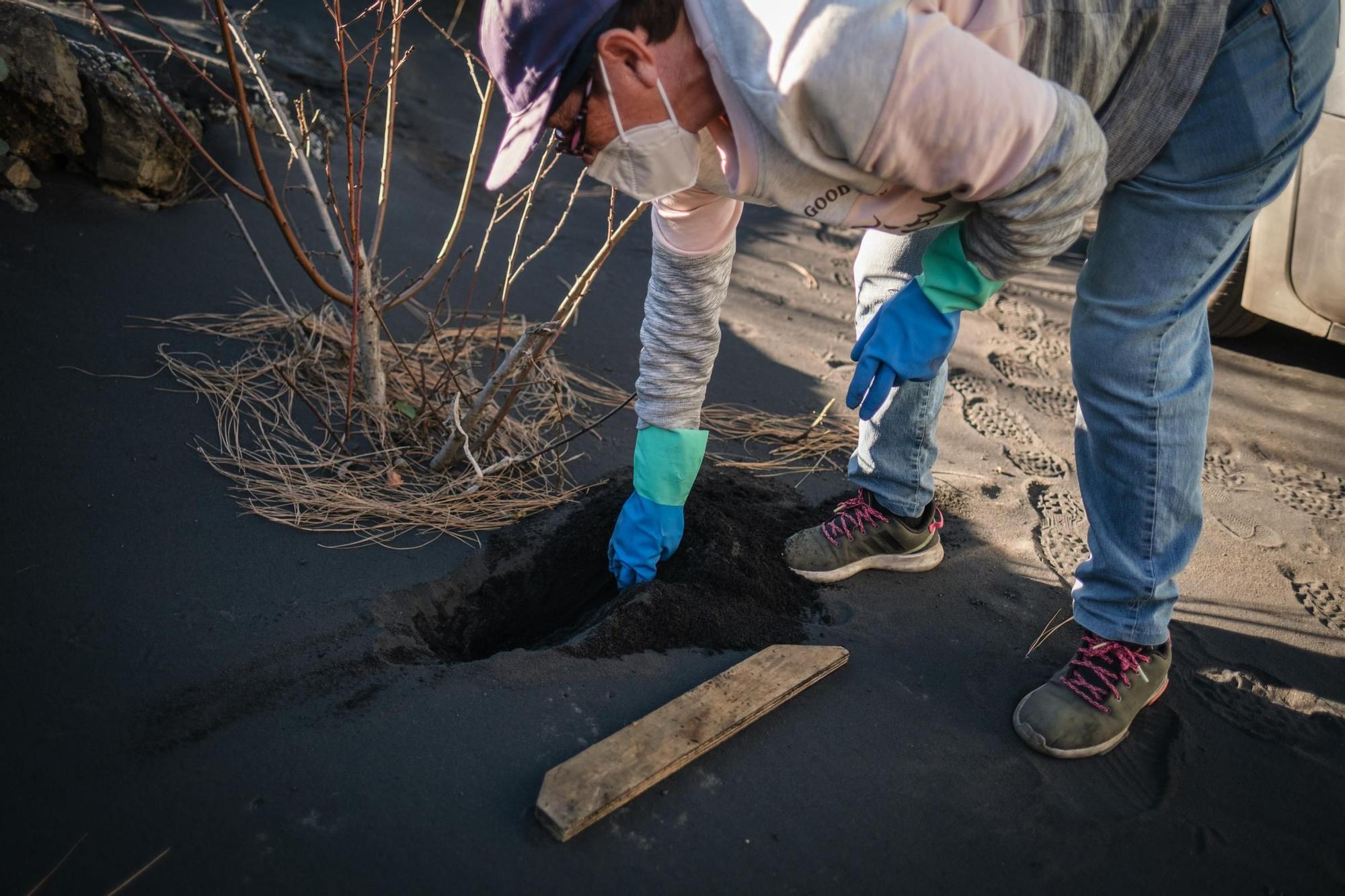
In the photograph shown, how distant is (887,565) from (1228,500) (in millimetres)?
1382

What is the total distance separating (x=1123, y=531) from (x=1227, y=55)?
89 centimetres

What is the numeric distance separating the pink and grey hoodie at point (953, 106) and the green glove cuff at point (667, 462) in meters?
0.67

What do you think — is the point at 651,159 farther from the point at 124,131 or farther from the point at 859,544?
the point at 124,131

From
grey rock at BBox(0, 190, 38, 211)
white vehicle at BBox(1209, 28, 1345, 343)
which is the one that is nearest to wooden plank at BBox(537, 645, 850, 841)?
white vehicle at BBox(1209, 28, 1345, 343)

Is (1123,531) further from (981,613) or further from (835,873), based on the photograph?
(835,873)

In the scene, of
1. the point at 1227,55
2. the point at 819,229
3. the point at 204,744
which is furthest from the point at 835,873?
the point at 819,229

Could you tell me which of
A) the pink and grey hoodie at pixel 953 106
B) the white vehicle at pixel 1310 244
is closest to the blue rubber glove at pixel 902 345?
the pink and grey hoodie at pixel 953 106

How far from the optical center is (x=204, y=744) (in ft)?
5.59

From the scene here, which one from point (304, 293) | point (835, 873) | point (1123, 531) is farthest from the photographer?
point (304, 293)

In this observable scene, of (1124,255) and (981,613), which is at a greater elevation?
(1124,255)

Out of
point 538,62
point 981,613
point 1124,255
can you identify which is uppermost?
point 538,62

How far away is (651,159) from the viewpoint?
158 centimetres

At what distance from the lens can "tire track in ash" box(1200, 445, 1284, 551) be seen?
282cm

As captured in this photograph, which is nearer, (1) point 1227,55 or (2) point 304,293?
(1) point 1227,55
